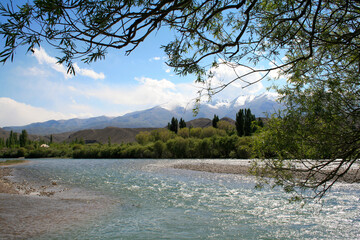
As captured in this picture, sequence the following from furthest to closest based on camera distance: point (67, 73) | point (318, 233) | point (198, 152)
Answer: point (198, 152), point (318, 233), point (67, 73)

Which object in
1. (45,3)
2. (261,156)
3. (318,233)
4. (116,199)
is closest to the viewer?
(45,3)

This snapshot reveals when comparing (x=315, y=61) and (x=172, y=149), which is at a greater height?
(x=315, y=61)

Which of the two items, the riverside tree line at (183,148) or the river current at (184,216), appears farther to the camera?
the riverside tree line at (183,148)

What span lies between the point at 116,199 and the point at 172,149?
49.7 metres

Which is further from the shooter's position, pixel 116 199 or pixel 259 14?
pixel 116 199

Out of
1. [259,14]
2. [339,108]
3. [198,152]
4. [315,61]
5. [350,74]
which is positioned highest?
[259,14]

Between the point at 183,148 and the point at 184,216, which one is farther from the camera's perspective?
the point at 183,148

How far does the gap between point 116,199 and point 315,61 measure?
13397 mm

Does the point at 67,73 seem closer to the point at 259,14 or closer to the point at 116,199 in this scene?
the point at 259,14

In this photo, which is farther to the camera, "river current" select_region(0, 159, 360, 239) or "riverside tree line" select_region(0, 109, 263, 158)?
"riverside tree line" select_region(0, 109, 263, 158)

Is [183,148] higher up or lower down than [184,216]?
higher up

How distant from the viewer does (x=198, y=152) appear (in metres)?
61.3

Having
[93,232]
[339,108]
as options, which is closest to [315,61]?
[339,108]

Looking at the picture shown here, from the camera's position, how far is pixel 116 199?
15.2 meters
